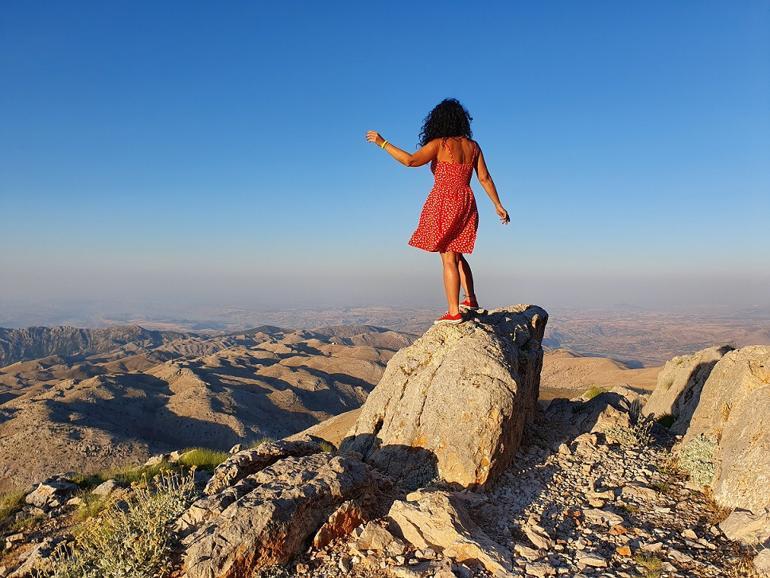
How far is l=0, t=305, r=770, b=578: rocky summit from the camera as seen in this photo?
4.52 m

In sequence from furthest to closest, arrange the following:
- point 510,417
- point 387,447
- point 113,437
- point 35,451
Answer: point 113,437, point 35,451, point 387,447, point 510,417

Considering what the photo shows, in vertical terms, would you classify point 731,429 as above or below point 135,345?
above

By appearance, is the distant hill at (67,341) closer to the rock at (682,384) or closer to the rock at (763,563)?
the rock at (682,384)

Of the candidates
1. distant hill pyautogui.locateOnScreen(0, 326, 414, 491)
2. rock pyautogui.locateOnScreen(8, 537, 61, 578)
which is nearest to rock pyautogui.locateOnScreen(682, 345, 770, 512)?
rock pyautogui.locateOnScreen(8, 537, 61, 578)

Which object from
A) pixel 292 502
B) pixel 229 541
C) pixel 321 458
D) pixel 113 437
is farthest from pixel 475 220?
pixel 113 437

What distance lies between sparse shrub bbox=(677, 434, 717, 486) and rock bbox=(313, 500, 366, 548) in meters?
4.97

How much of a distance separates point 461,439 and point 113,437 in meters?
35.4

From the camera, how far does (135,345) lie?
140 m

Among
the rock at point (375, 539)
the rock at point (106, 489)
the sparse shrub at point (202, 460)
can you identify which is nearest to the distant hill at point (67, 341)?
the sparse shrub at point (202, 460)

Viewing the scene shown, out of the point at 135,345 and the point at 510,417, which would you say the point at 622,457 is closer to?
the point at 510,417

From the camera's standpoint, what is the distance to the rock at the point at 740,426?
18.9ft

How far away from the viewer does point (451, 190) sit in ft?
24.2

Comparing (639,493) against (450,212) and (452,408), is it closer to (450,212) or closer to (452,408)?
(452,408)

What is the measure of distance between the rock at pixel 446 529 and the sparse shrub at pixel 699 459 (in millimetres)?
3873
